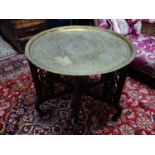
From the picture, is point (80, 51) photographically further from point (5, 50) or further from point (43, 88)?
point (5, 50)

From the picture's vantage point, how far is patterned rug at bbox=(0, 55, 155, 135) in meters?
1.47

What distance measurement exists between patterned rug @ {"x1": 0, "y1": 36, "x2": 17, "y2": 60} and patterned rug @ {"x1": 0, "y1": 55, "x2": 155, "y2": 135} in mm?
648

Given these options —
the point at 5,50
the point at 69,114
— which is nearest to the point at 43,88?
→ the point at 69,114

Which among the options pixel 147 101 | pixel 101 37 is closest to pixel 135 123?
pixel 147 101

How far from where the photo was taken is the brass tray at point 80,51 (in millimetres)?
1175

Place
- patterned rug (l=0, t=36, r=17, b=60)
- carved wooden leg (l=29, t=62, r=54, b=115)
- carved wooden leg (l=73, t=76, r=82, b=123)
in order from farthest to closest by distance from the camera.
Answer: patterned rug (l=0, t=36, r=17, b=60) → carved wooden leg (l=29, t=62, r=54, b=115) → carved wooden leg (l=73, t=76, r=82, b=123)

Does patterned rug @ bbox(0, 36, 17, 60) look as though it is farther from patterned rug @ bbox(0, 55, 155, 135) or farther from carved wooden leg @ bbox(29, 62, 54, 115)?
carved wooden leg @ bbox(29, 62, 54, 115)

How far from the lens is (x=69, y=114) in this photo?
161 centimetres

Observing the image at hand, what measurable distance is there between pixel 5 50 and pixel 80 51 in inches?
63.6

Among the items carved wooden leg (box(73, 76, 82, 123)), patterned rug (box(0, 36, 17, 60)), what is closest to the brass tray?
carved wooden leg (box(73, 76, 82, 123))

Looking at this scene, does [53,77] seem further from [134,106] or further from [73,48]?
[134,106]

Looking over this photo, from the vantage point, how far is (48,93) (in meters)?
1.55

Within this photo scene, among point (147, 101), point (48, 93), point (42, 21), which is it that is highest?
point (42, 21)

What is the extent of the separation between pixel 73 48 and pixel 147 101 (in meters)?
0.86
